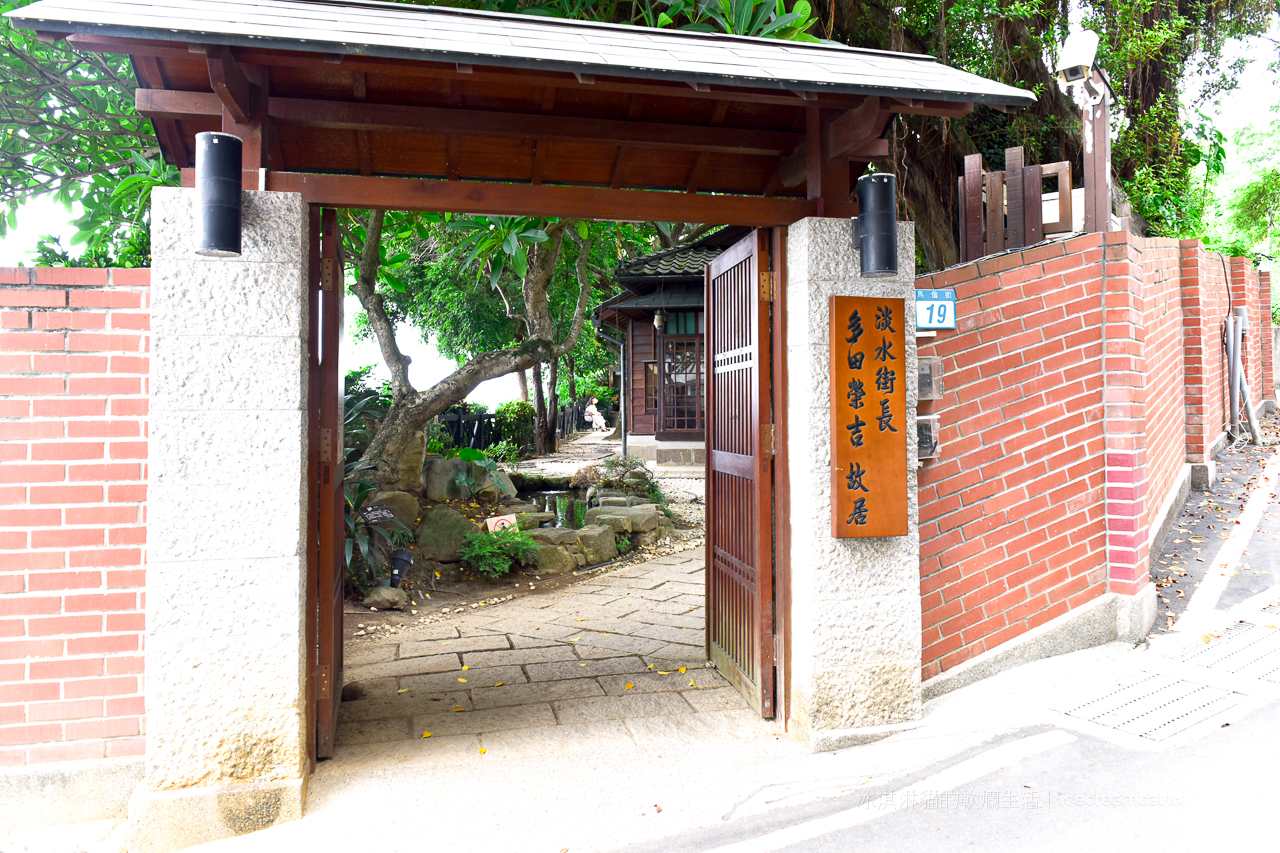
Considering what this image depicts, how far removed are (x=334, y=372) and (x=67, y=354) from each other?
102 cm

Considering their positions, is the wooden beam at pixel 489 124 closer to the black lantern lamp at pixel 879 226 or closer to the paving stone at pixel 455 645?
the black lantern lamp at pixel 879 226

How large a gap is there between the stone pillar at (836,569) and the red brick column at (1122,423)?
158cm

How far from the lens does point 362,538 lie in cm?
647

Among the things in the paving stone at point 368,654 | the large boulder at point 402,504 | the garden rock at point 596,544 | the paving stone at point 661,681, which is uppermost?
the large boulder at point 402,504

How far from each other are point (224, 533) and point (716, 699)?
267 cm

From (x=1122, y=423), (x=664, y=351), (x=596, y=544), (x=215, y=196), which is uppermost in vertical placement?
(x=664, y=351)

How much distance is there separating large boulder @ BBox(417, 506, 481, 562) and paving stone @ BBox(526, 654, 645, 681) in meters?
2.68

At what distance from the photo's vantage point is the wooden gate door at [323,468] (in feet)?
11.3

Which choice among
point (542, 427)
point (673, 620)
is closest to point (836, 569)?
point (673, 620)

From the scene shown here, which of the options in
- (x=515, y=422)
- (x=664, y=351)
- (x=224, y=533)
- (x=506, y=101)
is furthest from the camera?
(x=515, y=422)

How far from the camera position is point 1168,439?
21.5 feet

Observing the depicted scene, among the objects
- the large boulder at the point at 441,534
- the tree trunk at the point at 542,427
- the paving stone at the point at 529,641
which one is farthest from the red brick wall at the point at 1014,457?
the tree trunk at the point at 542,427

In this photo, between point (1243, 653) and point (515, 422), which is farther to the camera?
point (515, 422)

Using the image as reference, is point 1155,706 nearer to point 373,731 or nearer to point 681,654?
point 681,654
